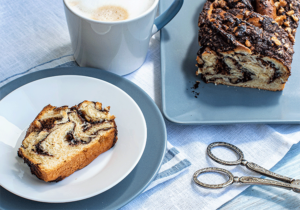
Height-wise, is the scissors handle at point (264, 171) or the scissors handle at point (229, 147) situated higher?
the scissors handle at point (264, 171)

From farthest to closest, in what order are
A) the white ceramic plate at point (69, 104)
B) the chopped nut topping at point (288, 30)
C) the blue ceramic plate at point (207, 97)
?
the chopped nut topping at point (288, 30), the blue ceramic plate at point (207, 97), the white ceramic plate at point (69, 104)

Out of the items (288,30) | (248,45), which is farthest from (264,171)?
(288,30)

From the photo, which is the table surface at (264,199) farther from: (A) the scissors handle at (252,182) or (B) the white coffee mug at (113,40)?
(B) the white coffee mug at (113,40)

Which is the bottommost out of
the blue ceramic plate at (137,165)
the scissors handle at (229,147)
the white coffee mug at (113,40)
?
the scissors handle at (229,147)

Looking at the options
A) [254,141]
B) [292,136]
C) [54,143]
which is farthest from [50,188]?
[292,136]

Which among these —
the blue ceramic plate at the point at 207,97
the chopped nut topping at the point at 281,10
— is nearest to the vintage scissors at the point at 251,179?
the blue ceramic plate at the point at 207,97

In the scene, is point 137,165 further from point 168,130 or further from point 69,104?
point 69,104

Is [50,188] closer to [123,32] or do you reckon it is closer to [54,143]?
[54,143]
